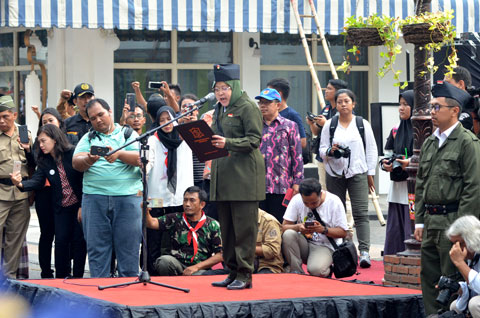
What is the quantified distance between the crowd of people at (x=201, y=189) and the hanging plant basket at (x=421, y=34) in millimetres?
509

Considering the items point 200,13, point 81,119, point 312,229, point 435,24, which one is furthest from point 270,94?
point 200,13

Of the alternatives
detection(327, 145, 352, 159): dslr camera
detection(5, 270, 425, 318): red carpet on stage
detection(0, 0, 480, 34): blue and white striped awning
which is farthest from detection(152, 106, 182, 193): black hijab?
detection(0, 0, 480, 34): blue and white striped awning

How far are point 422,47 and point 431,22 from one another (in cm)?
29

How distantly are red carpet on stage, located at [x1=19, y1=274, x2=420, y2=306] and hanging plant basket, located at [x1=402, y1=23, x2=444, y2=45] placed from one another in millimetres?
2248

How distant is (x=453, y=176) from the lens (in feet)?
25.2

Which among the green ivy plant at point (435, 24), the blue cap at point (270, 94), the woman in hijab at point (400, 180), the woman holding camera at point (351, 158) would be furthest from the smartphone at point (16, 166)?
the green ivy plant at point (435, 24)

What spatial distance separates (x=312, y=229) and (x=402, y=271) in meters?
1.32

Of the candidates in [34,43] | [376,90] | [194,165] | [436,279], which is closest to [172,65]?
[34,43]

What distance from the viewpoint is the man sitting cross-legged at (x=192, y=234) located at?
10.1m

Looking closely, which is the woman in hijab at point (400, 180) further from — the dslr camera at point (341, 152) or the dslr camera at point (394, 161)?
the dslr camera at point (341, 152)

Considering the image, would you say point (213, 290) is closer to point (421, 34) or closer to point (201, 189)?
point (201, 189)

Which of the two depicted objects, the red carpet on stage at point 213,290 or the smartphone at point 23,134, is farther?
the smartphone at point 23,134

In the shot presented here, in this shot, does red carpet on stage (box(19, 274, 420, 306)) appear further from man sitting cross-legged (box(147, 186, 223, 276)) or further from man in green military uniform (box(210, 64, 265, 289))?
man sitting cross-legged (box(147, 186, 223, 276))

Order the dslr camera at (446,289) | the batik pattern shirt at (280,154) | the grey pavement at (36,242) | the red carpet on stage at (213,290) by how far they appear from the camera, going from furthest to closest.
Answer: the grey pavement at (36,242), the batik pattern shirt at (280,154), the red carpet on stage at (213,290), the dslr camera at (446,289)
